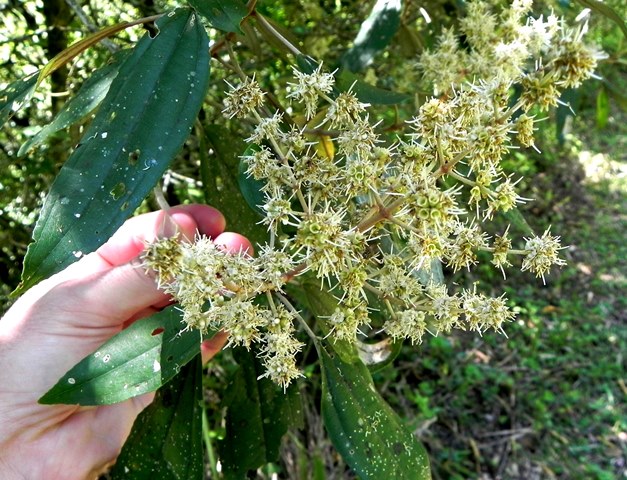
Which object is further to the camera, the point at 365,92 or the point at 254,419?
the point at 254,419

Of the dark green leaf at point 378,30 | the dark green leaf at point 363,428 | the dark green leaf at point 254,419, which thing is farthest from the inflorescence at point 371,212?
the dark green leaf at point 378,30

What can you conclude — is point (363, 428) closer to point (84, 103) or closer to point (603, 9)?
point (84, 103)

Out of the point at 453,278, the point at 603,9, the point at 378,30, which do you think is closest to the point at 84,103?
the point at 378,30

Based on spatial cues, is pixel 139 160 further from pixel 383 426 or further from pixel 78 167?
pixel 383 426

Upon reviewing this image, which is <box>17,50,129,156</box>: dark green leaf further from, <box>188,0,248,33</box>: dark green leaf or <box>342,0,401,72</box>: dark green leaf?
<box>342,0,401,72</box>: dark green leaf

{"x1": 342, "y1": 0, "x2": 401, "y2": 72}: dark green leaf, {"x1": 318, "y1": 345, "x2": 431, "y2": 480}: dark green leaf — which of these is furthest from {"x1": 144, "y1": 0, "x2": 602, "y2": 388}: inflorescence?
{"x1": 342, "y1": 0, "x2": 401, "y2": 72}: dark green leaf

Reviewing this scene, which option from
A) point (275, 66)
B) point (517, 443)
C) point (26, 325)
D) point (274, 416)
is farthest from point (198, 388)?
point (517, 443)

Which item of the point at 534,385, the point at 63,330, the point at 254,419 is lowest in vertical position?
the point at 534,385

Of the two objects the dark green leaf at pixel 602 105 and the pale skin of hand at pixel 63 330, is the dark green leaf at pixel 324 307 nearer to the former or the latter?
the pale skin of hand at pixel 63 330
